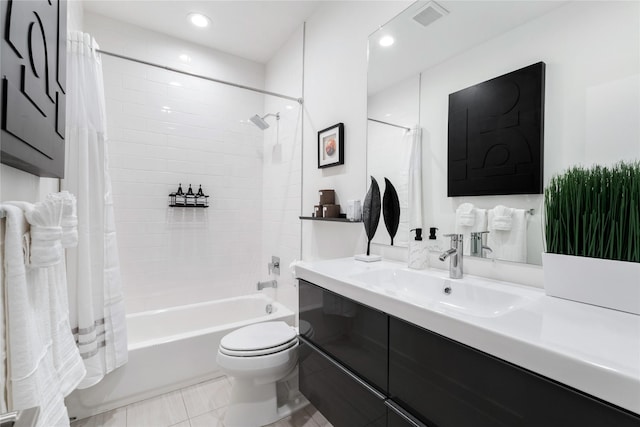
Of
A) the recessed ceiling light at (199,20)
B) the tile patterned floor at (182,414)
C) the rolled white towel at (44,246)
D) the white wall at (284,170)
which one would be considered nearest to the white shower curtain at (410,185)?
the white wall at (284,170)

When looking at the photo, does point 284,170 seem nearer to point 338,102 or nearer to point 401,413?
point 338,102

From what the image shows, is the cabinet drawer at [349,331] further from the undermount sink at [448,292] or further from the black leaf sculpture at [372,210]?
the black leaf sculpture at [372,210]

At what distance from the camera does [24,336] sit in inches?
22.5

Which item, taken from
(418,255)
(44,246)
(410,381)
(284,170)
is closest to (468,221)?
(418,255)

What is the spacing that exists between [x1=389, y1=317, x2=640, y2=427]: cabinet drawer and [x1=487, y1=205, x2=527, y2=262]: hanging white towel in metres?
0.57

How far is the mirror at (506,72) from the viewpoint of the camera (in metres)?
0.91

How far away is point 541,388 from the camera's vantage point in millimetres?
608

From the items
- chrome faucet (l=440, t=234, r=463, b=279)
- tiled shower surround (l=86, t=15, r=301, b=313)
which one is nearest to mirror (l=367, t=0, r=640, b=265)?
chrome faucet (l=440, t=234, r=463, b=279)

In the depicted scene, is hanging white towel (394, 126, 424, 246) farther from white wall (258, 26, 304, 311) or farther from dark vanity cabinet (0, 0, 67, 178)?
dark vanity cabinet (0, 0, 67, 178)

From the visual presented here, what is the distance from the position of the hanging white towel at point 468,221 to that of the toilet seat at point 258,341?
1.06 meters

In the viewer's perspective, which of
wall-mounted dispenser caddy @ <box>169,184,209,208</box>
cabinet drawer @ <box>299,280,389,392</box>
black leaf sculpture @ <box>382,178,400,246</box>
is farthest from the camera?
wall-mounted dispenser caddy @ <box>169,184,209,208</box>

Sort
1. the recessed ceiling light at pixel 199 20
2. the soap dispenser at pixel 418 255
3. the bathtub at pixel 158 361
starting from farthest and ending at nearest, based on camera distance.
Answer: the recessed ceiling light at pixel 199 20 < the bathtub at pixel 158 361 < the soap dispenser at pixel 418 255

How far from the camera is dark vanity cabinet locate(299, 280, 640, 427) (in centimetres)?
60

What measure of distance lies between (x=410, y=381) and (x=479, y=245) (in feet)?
2.14
